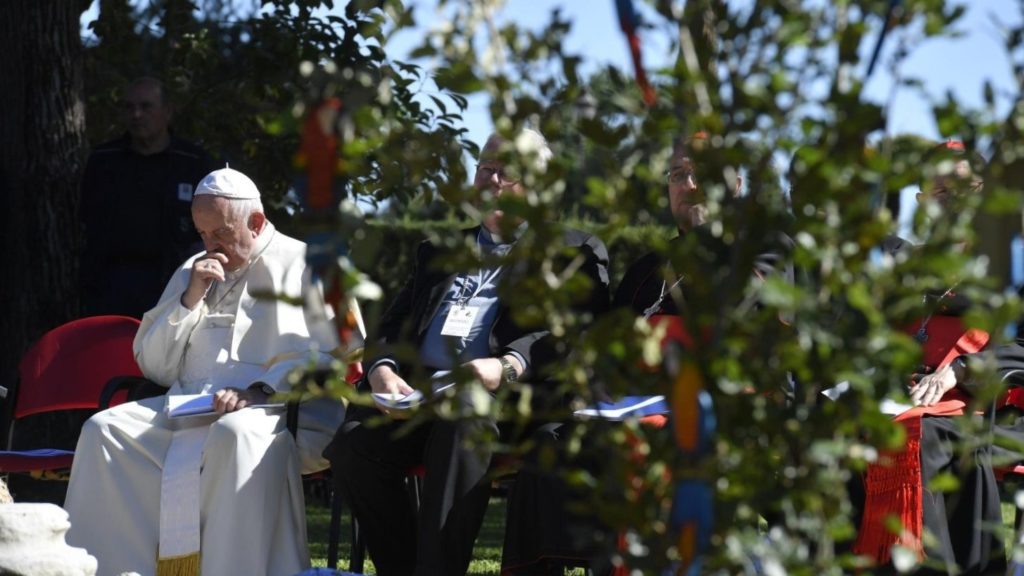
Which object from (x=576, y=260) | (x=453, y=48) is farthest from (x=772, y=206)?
(x=453, y=48)

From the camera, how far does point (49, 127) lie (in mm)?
8922

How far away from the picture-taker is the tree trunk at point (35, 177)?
884cm

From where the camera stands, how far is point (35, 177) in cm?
886

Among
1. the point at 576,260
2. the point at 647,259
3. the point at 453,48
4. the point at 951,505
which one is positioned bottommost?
the point at 951,505

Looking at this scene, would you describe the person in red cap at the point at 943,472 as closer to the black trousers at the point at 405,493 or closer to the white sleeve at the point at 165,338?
the black trousers at the point at 405,493

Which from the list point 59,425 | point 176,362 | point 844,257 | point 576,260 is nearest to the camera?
point 844,257

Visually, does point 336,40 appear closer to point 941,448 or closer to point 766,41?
point 941,448

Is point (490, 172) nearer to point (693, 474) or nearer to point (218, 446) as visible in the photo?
point (218, 446)

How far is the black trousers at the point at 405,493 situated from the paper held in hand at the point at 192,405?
0.43 m

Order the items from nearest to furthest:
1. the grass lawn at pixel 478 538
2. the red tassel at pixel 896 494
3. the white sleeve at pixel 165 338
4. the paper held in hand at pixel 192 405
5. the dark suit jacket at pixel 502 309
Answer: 1. the red tassel at pixel 896 494
2. the dark suit jacket at pixel 502 309
3. the paper held in hand at pixel 192 405
4. the white sleeve at pixel 165 338
5. the grass lawn at pixel 478 538

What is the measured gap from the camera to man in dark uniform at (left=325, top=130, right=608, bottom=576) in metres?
5.09

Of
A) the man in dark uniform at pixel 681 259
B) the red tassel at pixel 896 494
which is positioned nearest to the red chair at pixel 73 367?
the man in dark uniform at pixel 681 259

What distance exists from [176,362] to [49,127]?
331cm

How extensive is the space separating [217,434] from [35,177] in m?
3.88
